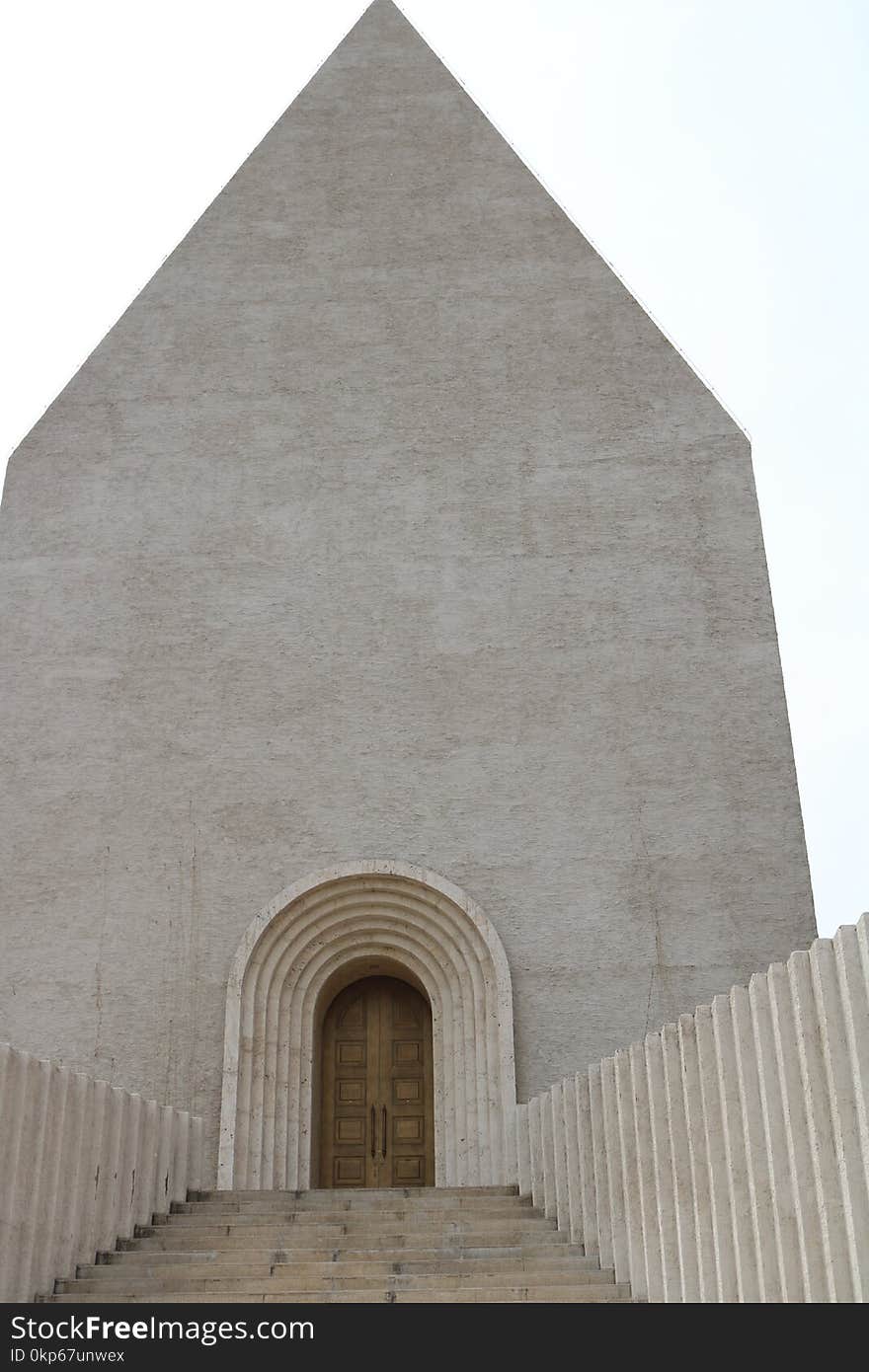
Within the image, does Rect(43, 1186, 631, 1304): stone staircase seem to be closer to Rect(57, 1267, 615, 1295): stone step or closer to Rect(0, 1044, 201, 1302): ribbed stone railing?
Rect(57, 1267, 615, 1295): stone step

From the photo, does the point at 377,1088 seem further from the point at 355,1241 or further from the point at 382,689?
the point at 355,1241

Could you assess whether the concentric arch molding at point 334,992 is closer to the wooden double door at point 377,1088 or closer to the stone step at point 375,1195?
the wooden double door at point 377,1088

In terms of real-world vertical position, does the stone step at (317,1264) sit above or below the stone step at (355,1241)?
below

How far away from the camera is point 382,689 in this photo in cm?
1084

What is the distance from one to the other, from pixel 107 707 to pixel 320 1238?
5.27m

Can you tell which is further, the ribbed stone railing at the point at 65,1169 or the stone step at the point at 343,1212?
the stone step at the point at 343,1212

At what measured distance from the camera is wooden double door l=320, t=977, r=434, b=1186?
10.1 m

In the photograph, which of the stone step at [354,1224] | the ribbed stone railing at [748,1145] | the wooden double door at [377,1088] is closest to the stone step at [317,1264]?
the ribbed stone railing at [748,1145]

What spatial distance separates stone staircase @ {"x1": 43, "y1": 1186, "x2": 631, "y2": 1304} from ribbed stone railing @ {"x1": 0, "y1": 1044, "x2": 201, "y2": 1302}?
0.13 m

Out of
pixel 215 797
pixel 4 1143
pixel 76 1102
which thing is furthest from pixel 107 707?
pixel 4 1143

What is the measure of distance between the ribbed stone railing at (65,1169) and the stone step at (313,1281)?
0.26 metres

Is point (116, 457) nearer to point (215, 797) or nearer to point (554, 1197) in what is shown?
point (215, 797)

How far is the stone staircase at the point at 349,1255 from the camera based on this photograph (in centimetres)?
585
